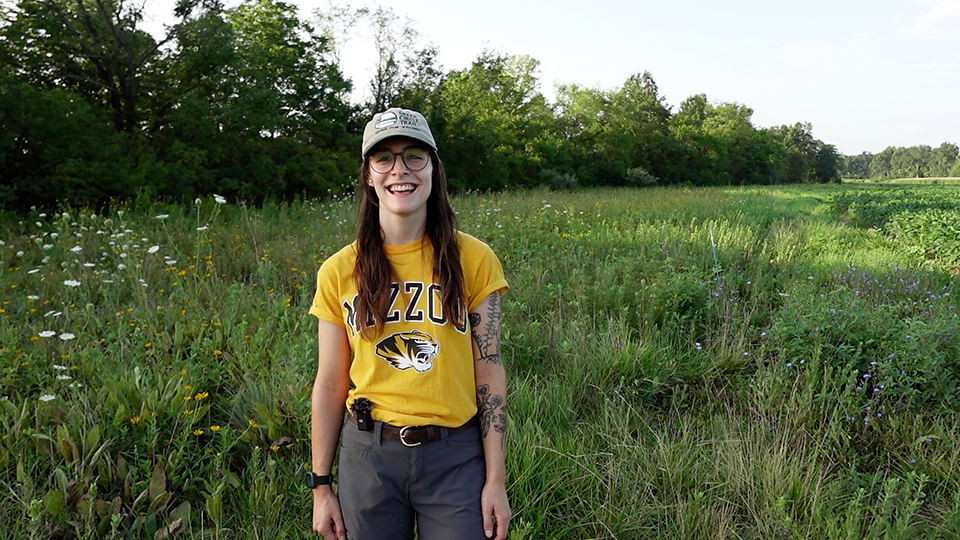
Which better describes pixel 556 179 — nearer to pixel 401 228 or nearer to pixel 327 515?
pixel 401 228

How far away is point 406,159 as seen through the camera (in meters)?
1.74

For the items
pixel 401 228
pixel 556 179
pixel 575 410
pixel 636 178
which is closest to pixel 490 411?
pixel 401 228

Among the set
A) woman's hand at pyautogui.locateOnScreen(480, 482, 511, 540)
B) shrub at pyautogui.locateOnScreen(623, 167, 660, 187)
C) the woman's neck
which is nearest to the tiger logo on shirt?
the woman's neck

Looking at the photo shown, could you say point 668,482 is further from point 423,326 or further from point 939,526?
point 423,326

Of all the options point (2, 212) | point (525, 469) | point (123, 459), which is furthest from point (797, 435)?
point (2, 212)

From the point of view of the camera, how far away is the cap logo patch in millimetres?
1704

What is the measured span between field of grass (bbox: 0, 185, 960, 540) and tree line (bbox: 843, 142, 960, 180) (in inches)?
5549

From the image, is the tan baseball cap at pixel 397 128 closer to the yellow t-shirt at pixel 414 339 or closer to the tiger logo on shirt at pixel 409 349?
the yellow t-shirt at pixel 414 339

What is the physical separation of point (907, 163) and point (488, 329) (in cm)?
19209

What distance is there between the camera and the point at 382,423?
66.0 inches

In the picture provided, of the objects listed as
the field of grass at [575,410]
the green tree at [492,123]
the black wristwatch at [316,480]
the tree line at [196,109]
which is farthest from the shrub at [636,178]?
the black wristwatch at [316,480]

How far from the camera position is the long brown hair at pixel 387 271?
1699mm

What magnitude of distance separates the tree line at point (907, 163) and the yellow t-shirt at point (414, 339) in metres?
144

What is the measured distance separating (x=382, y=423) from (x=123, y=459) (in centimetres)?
155
